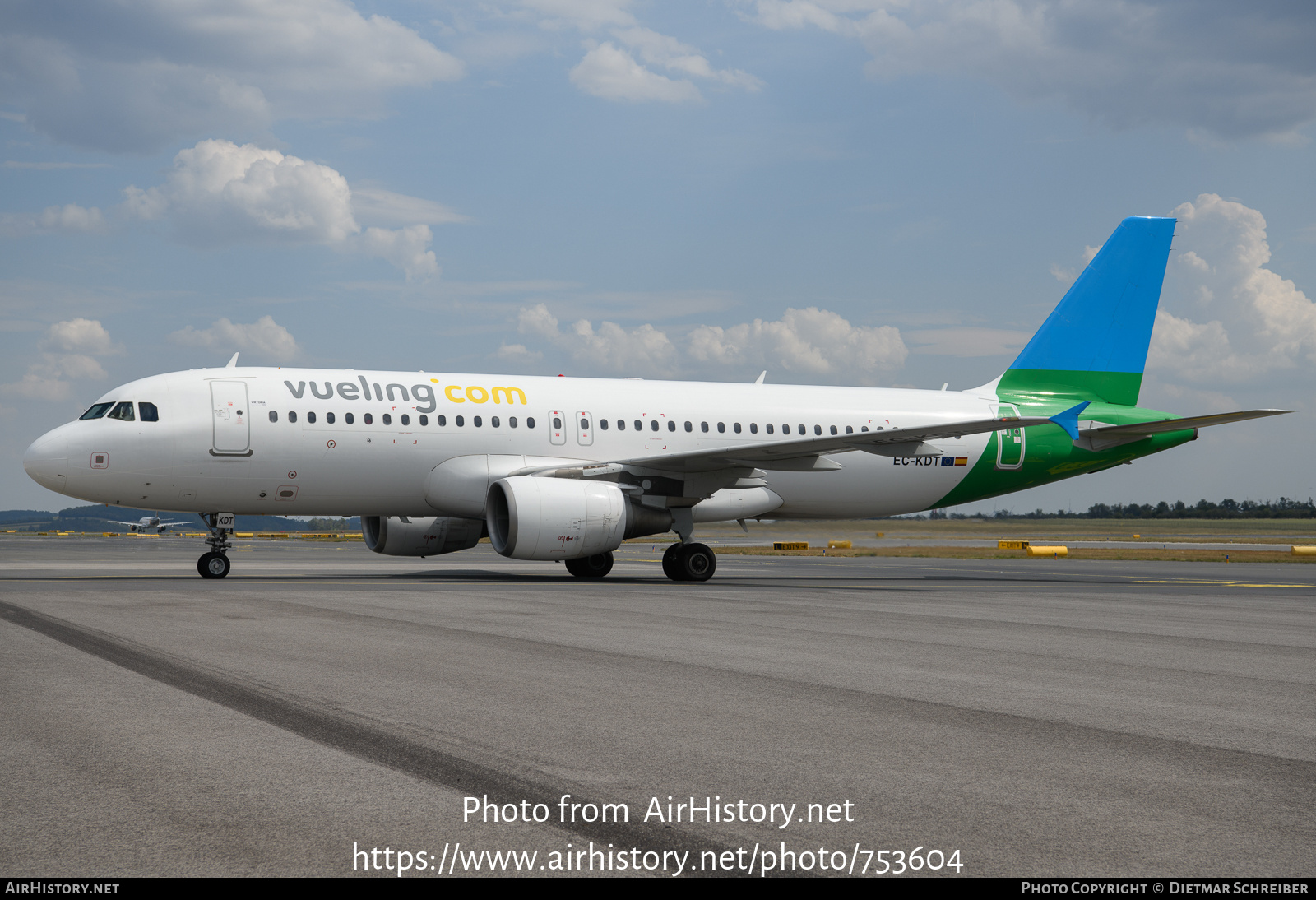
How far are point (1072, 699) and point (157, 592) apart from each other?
13.4 meters

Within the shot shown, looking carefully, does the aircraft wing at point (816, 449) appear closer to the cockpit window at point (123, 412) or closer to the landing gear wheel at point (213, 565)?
the landing gear wheel at point (213, 565)

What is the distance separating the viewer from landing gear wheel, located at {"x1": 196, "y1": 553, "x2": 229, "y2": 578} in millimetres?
19812

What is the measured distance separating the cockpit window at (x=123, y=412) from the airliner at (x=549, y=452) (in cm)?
5

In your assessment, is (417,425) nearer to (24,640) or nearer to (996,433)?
(24,640)

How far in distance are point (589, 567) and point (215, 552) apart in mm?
7382

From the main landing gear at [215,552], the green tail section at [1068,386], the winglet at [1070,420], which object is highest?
the green tail section at [1068,386]

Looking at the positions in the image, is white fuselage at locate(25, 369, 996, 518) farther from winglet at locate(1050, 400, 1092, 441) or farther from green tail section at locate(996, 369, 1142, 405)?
green tail section at locate(996, 369, 1142, 405)

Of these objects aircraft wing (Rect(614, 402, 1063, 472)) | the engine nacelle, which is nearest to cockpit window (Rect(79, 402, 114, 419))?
the engine nacelle

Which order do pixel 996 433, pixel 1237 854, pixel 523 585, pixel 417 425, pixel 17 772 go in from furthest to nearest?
pixel 996 433, pixel 417 425, pixel 523 585, pixel 17 772, pixel 1237 854

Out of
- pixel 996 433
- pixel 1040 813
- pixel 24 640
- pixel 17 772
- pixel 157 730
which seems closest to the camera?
pixel 1040 813

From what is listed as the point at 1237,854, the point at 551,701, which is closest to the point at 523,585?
the point at 551,701

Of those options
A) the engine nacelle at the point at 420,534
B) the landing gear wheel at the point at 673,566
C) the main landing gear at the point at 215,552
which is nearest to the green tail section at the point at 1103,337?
the landing gear wheel at the point at 673,566

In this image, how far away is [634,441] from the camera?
900 inches

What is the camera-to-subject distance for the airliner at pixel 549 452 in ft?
64.7
